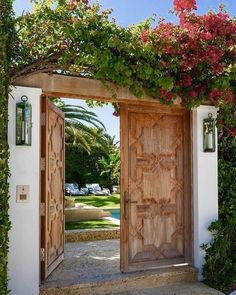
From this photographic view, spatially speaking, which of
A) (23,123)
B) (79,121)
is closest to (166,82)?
(23,123)

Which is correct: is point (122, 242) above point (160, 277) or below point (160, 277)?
above

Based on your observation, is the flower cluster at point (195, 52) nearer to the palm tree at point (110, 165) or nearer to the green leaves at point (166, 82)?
the green leaves at point (166, 82)

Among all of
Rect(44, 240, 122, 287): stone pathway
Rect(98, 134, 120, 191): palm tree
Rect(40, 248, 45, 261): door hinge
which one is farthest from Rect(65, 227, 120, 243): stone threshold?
Rect(98, 134, 120, 191): palm tree

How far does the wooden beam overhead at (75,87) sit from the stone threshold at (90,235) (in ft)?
17.3

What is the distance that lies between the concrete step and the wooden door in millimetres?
264

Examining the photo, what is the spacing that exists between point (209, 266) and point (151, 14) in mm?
4875

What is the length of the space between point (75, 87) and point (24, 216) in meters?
2.39

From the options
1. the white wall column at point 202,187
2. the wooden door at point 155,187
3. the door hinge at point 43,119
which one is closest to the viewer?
the door hinge at point 43,119

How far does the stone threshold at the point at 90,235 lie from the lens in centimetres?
1065

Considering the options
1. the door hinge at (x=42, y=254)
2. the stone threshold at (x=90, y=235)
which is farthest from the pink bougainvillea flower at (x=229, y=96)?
the stone threshold at (x=90, y=235)

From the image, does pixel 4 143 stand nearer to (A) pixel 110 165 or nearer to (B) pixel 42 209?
(B) pixel 42 209

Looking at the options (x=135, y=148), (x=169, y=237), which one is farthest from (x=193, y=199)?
(x=135, y=148)

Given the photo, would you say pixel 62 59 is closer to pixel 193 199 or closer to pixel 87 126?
pixel 193 199

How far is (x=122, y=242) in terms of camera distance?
7000 millimetres
